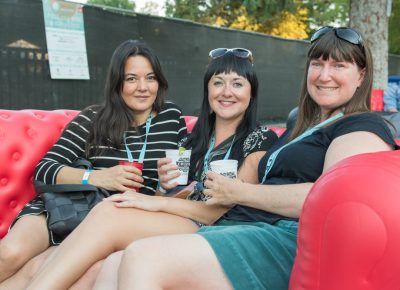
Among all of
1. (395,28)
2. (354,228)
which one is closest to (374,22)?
(354,228)

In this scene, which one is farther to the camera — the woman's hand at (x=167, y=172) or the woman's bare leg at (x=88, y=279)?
the woman's hand at (x=167, y=172)

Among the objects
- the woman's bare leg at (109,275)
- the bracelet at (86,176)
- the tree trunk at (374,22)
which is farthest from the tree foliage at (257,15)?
the woman's bare leg at (109,275)

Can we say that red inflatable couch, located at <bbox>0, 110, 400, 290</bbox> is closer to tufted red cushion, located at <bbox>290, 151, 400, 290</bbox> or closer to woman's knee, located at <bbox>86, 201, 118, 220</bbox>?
tufted red cushion, located at <bbox>290, 151, 400, 290</bbox>

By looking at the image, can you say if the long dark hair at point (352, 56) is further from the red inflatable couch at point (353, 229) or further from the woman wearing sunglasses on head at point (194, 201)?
the red inflatable couch at point (353, 229)

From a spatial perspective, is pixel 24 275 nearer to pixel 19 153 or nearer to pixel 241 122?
pixel 19 153

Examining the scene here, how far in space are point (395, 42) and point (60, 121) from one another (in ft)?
67.1

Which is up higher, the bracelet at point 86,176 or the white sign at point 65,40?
the white sign at point 65,40

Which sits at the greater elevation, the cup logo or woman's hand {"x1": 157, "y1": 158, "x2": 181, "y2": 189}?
the cup logo

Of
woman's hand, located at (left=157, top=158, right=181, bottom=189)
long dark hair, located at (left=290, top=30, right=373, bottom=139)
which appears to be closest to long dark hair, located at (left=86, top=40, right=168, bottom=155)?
woman's hand, located at (left=157, top=158, right=181, bottom=189)

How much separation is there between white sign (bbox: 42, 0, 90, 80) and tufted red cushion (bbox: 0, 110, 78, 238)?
4.47 metres

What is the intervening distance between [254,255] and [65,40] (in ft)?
21.6

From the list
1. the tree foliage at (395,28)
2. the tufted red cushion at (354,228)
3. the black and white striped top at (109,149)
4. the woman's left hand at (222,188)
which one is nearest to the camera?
the tufted red cushion at (354,228)

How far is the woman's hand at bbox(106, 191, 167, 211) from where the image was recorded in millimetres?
2217

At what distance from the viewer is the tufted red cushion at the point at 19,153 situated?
297 centimetres
